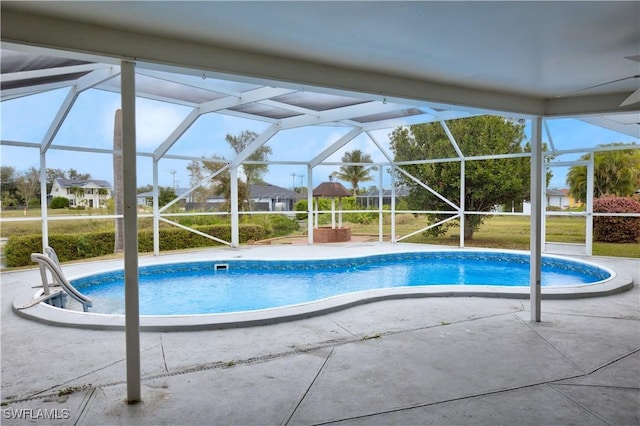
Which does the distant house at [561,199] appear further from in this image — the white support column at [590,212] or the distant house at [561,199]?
the white support column at [590,212]

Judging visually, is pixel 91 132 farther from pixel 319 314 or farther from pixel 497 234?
pixel 497 234

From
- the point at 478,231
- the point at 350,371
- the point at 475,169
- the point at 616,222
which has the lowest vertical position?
the point at 350,371

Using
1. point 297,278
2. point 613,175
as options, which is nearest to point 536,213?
point 297,278

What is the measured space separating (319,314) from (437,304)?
67.0 inches

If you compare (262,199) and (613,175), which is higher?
(613,175)

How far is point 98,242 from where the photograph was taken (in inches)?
453

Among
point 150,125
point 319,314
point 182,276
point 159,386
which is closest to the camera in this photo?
point 159,386

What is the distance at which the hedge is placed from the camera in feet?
32.2

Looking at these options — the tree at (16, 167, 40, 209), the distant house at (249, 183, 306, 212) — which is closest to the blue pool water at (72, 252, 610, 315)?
the tree at (16, 167, 40, 209)

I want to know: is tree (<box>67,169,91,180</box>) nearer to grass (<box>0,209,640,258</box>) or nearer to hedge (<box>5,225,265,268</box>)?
grass (<box>0,209,640,258</box>)

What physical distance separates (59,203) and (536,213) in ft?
37.2

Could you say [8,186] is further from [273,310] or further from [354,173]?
[354,173]

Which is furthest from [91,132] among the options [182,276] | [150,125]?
[182,276]

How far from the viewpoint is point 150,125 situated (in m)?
13.5
